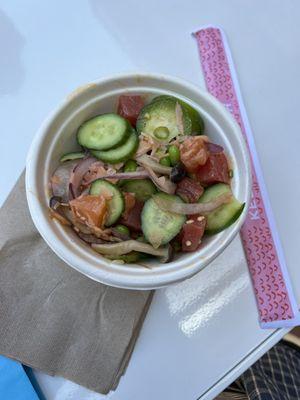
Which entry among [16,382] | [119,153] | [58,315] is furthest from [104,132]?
[16,382]

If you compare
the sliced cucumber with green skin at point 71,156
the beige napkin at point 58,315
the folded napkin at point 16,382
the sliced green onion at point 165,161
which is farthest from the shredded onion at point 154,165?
the folded napkin at point 16,382

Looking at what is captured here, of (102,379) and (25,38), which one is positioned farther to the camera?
(25,38)

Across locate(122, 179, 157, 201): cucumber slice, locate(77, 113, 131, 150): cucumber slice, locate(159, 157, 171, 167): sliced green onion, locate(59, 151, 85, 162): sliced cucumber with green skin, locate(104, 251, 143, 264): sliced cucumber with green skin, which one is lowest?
locate(104, 251, 143, 264): sliced cucumber with green skin

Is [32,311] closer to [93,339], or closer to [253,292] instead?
[93,339]

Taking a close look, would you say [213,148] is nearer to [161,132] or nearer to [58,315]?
[161,132]

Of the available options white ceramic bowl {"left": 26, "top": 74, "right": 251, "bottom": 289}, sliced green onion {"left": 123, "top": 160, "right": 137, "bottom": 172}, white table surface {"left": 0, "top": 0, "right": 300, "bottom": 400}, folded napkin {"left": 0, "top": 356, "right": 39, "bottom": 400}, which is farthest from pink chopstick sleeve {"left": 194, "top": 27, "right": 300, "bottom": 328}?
folded napkin {"left": 0, "top": 356, "right": 39, "bottom": 400}

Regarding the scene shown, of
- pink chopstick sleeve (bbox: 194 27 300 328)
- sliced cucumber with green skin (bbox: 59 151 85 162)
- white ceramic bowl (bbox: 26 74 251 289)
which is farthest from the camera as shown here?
pink chopstick sleeve (bbox: 194 27 300 328)

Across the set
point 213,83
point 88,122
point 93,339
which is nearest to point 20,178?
point 88,122

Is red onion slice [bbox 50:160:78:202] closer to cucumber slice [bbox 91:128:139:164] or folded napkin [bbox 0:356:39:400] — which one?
cucumber slice [bbox 91:128:139:164]
